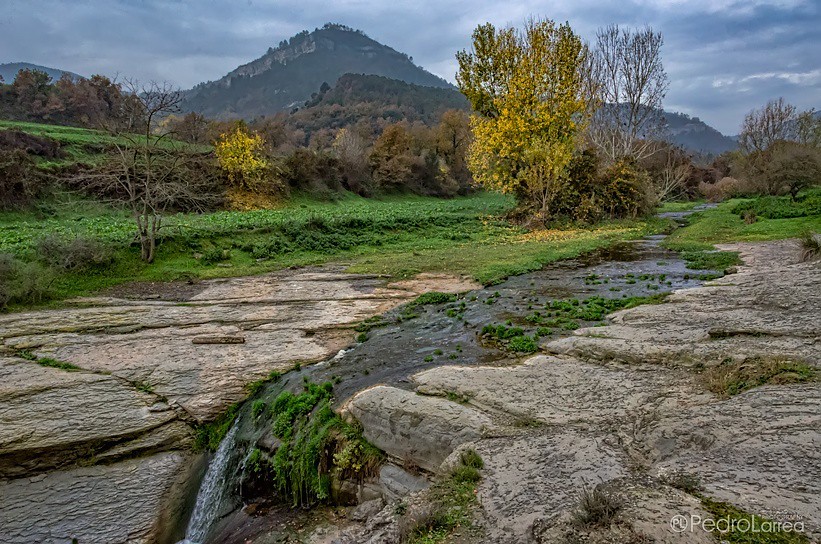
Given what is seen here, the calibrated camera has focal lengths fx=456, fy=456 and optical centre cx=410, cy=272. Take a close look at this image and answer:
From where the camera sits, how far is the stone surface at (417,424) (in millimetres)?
5656

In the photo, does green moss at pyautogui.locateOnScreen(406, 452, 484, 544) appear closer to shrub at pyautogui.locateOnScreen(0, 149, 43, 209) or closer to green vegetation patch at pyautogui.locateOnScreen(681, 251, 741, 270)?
green vegetation patch at pyautogui.locateOnScreen(681, 251, 741, 270)

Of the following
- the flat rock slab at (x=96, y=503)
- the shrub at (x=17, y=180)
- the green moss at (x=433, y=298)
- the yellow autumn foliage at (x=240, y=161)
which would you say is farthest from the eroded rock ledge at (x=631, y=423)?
the yellow autumn foliage at (x=240, y=161)

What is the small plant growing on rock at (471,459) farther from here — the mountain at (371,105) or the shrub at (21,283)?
the mountain at (371,105)

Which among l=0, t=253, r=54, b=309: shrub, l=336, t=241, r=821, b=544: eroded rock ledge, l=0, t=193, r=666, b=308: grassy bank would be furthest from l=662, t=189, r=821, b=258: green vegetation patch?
l=0, t=253, r=54, b=309: shrub

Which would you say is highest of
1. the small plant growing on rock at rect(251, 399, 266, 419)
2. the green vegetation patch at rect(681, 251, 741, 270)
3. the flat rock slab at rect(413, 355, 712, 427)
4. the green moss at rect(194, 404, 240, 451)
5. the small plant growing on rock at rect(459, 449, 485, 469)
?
the green vegetation patch at rect(681, 251, 741, 270)

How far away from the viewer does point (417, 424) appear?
19.6ft

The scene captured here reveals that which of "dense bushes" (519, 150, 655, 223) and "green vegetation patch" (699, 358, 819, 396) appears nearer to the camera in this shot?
"green vegetation patch" (699, 358, 819, 396)

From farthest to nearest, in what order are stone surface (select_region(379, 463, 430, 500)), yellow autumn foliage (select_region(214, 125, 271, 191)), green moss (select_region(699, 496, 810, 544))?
yellow autumn foliage (select_region(214, 125, 271, 191)) < stone surface (select_region(379, 463, 430, 500)) < green moss (select_region(699, 496, 810, 544))

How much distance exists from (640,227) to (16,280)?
28.6 meters

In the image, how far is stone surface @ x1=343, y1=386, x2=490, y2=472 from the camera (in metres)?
5.66

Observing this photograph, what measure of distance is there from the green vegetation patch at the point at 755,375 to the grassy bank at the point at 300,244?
354 inches

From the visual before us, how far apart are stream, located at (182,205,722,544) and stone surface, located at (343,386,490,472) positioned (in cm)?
98

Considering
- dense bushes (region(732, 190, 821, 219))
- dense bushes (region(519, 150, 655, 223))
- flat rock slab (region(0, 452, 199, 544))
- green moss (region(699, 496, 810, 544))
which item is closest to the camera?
green moss (region(699, 496, 810, 544))

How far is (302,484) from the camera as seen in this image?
625 centimetres
